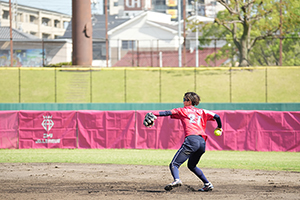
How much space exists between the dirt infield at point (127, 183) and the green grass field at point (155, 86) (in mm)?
15864

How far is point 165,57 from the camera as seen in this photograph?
46969 mm

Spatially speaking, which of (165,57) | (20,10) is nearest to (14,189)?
(165,57)

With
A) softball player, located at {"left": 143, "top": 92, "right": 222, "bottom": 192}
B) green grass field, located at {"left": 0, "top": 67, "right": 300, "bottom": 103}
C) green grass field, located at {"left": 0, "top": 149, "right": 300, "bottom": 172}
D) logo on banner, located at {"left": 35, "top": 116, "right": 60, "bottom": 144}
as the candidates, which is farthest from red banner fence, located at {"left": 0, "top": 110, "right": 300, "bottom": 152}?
green grass field, located at {"left": 0, "top": 67, "right": 300, "bottom": 103}

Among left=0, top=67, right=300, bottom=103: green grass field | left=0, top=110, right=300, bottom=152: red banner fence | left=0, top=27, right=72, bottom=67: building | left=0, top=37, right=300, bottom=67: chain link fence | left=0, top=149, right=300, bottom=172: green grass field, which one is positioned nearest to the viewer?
left=0, top=149, right=300, bottom=172: green grass field

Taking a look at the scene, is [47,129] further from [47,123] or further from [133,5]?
[133,5]

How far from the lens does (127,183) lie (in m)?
8.84

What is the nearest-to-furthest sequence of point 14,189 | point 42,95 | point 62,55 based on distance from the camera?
point 14,189, point 42,95, point 62,55

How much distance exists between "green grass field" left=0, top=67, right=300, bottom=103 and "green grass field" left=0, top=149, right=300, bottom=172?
11.4 meters

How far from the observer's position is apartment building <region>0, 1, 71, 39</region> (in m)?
65.9

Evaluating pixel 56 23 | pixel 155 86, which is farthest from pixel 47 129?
pixel 56 23

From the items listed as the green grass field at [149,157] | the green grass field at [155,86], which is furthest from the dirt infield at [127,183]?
the green grass field at [155,86]

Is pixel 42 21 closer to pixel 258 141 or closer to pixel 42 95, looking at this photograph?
pixel 42 95

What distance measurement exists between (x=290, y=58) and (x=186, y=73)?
39.9 feet

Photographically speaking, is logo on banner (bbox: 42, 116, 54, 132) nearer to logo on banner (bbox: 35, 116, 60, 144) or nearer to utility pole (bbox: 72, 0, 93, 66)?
logo on banner (bbox: 35, 116, 60, 144)
